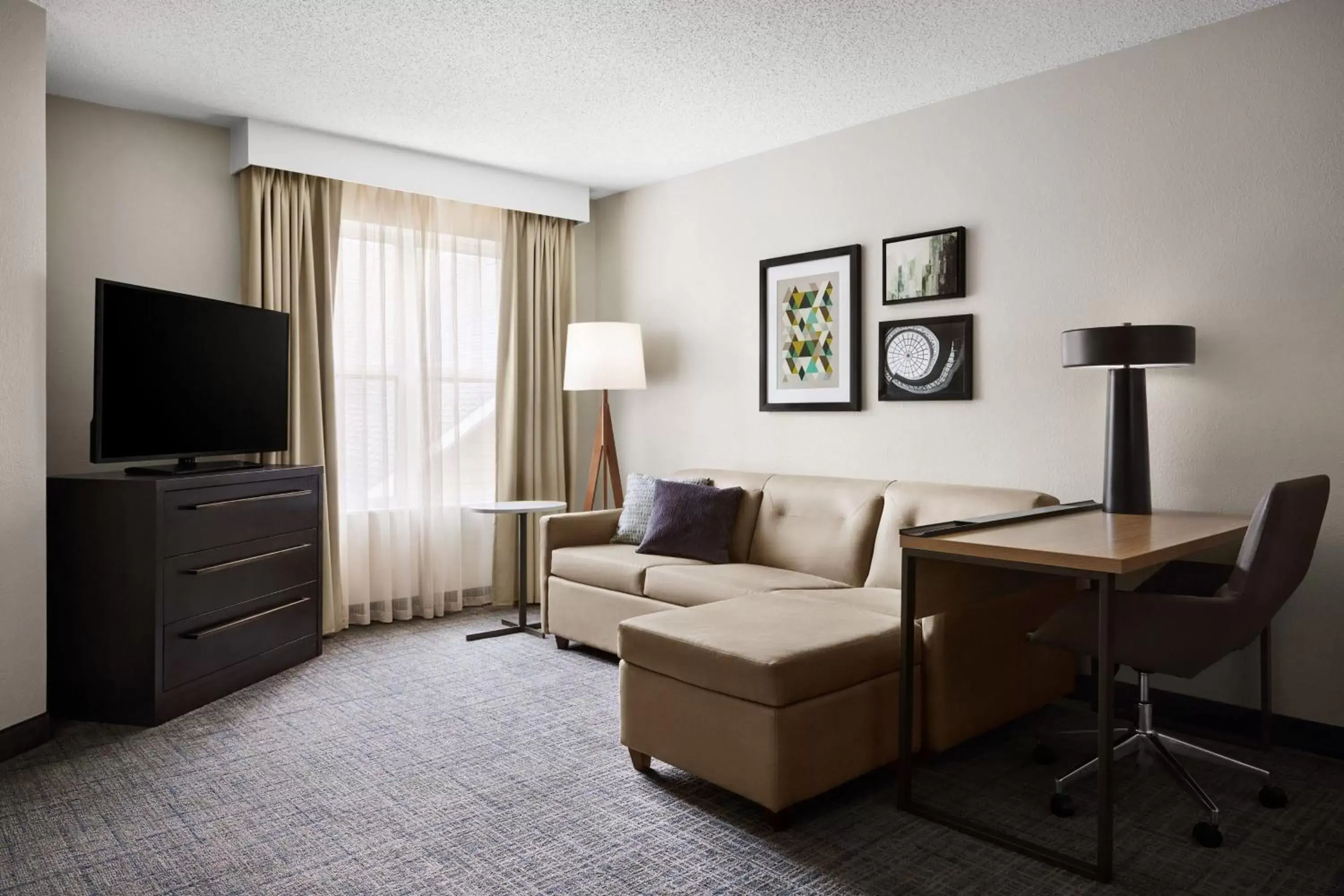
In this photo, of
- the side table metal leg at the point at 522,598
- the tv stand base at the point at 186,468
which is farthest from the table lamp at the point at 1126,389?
the tv stand base at the point at 186,468

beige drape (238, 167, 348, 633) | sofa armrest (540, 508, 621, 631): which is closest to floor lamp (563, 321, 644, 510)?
sofa armrest (540, 508, 621, 631)

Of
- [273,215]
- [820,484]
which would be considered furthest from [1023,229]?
[273,215]

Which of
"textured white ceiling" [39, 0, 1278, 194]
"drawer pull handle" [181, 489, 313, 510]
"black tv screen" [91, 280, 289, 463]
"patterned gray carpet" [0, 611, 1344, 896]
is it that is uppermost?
"textured white ceiling" [39, 0, 1278, 194]

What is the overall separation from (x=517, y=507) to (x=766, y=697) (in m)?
2.43

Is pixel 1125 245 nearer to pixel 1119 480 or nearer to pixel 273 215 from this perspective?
pixel 1119 480

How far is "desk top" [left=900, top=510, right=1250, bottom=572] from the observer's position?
2.13 metres

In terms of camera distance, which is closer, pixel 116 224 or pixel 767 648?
pixel 767 648

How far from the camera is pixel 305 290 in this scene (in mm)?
4395

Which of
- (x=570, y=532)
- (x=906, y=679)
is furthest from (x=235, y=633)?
(x=906, y=679)

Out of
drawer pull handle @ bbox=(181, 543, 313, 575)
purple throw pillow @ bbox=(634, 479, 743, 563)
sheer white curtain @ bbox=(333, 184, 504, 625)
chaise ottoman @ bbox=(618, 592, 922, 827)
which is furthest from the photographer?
sheer white curtain @ bbox=(333, 184, 504, 625)

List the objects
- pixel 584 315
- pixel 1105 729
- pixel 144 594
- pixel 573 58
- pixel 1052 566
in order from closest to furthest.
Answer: pixel 1105 729
pixel 1052 566
pixel 144 594
pixel 573 58
pixel 584 315

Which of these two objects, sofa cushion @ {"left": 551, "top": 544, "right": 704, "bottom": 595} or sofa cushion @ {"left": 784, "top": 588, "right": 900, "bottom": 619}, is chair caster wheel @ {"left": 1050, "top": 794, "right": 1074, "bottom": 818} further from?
sofa cushion @ {"left": 551, "top": 544, "right": 704, "bottom": 595}

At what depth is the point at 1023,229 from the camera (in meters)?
3.59

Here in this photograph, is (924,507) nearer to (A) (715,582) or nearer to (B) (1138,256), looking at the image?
(A) (715,582)
